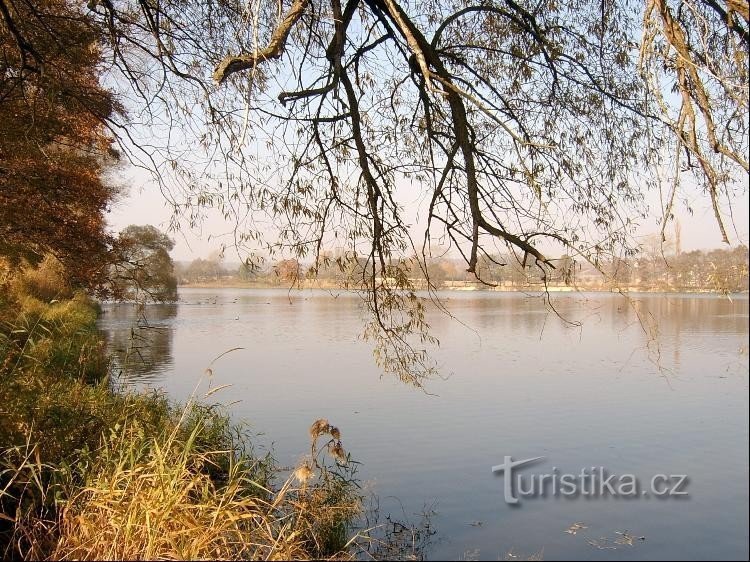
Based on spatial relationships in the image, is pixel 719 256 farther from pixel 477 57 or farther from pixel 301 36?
pixel 301 36

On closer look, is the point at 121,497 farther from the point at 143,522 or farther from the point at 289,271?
the point at 289,271

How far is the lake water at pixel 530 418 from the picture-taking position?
4387mm

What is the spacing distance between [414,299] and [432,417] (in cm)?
286

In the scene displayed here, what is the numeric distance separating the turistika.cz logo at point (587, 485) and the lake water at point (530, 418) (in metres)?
0.08

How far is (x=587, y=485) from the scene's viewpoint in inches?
208

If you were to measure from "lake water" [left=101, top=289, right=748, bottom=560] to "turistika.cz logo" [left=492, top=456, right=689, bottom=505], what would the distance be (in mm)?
79

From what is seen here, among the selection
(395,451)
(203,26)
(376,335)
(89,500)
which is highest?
(203,26)

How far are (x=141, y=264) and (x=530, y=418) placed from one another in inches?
182

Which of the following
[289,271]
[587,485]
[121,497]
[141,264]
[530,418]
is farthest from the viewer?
[530,418]

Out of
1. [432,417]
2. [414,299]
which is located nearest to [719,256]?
[414,299]

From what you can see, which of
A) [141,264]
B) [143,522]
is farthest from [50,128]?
[143,522]

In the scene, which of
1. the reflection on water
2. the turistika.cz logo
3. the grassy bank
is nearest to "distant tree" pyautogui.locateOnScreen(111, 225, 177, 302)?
the reflection on water

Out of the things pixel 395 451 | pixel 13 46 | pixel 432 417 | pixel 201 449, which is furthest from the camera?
pixel 432 417

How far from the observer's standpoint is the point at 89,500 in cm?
323
